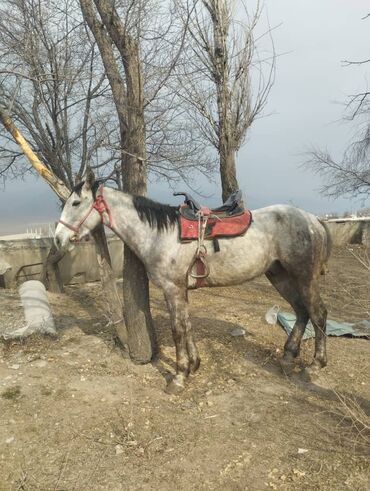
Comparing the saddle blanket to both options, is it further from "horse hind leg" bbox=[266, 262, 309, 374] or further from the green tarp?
the green tarp

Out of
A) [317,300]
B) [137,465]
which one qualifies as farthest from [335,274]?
[137,465]

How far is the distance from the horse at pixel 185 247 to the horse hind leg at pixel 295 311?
120 millimetres

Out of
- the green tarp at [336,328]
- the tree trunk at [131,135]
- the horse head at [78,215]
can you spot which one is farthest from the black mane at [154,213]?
the green tarp at [336,328]

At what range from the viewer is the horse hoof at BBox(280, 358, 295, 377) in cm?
482

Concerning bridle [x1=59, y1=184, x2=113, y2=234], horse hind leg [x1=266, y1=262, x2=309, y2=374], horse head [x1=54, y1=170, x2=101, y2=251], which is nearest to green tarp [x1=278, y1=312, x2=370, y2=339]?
horse hind leg [x1=266, y1=262, x2=309, y2=374]

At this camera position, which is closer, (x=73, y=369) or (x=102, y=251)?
(x=73, y=369)

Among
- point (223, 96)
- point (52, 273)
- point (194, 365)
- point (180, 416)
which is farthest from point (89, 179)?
point (223, 96)

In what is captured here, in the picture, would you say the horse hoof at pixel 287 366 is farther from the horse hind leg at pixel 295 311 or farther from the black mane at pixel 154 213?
the black mane at pixel 154 213

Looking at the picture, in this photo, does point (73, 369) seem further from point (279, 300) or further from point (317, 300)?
point (279, 300)

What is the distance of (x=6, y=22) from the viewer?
8391 millimetres

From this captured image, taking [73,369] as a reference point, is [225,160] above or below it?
above

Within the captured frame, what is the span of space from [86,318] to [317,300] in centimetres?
336

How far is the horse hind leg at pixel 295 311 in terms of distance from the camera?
502 centimetres

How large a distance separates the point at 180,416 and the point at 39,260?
5.80m
